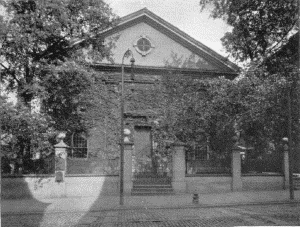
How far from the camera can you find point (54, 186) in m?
15.2

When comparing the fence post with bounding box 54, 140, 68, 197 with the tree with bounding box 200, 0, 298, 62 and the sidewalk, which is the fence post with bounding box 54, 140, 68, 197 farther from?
the tree with bounding box 200, 0, 298, 62

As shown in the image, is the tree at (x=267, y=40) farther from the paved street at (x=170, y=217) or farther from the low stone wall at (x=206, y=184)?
the paved street at (x=170, y=217)

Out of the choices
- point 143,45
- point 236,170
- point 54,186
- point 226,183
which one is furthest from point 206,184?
point 143,45

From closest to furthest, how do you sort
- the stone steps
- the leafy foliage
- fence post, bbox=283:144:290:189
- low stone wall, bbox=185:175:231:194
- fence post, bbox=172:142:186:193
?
the leafy foliage → the stone steps → fence post, bbox=172:142:186:193 → low stone wall, bbox=185:175:231:194 → fence post, bbox=283:144:290:189

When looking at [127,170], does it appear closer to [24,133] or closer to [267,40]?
[24,133]

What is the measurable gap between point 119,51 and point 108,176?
9945 millimetres

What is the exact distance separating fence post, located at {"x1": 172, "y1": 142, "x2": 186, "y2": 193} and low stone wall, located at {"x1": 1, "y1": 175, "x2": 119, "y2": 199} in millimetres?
2887

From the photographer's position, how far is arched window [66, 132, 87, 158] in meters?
21.0

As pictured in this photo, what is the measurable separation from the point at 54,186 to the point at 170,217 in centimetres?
708

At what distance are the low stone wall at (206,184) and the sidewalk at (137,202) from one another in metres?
0.82

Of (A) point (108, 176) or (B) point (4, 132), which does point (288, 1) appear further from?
(B) point (4, 132)

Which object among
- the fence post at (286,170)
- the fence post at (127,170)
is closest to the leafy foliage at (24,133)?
the fence post at (127,170)

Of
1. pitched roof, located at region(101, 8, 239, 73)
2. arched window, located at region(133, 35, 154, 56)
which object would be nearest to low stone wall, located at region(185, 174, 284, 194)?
pitched roof, located at region(101, 8, 239, 73)

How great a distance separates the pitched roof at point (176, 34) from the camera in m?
22.6
